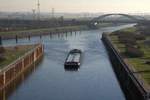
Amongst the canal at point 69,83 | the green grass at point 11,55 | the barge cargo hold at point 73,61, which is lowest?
the canal at point 69,83

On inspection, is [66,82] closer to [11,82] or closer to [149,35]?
[11,82]

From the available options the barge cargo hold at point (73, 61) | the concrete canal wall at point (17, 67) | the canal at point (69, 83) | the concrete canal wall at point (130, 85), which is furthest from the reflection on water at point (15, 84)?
the concrete canal wall at point (130, 85)

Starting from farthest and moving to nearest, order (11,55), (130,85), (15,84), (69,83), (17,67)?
(11,55), (17,67), (69,83), (15,84), (130,85)

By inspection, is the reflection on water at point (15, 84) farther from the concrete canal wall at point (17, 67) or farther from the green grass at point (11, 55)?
the green grass at point (11, 55)

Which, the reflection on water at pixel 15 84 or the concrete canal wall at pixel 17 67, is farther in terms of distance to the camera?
the concrete canal wall at pixel 17 67

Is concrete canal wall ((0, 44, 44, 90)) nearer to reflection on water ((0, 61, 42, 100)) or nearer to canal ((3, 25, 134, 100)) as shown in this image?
reflection on water ((0, 61, 42, 100))

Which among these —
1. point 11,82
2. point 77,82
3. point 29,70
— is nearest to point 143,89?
point 77,82

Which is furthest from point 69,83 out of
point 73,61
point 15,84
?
point 73,61

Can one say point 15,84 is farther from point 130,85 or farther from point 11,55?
point 130,85

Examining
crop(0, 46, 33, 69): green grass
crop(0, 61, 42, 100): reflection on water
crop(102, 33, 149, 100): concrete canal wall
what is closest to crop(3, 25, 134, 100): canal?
crop(0, 61, 42, 100): reflection on water
